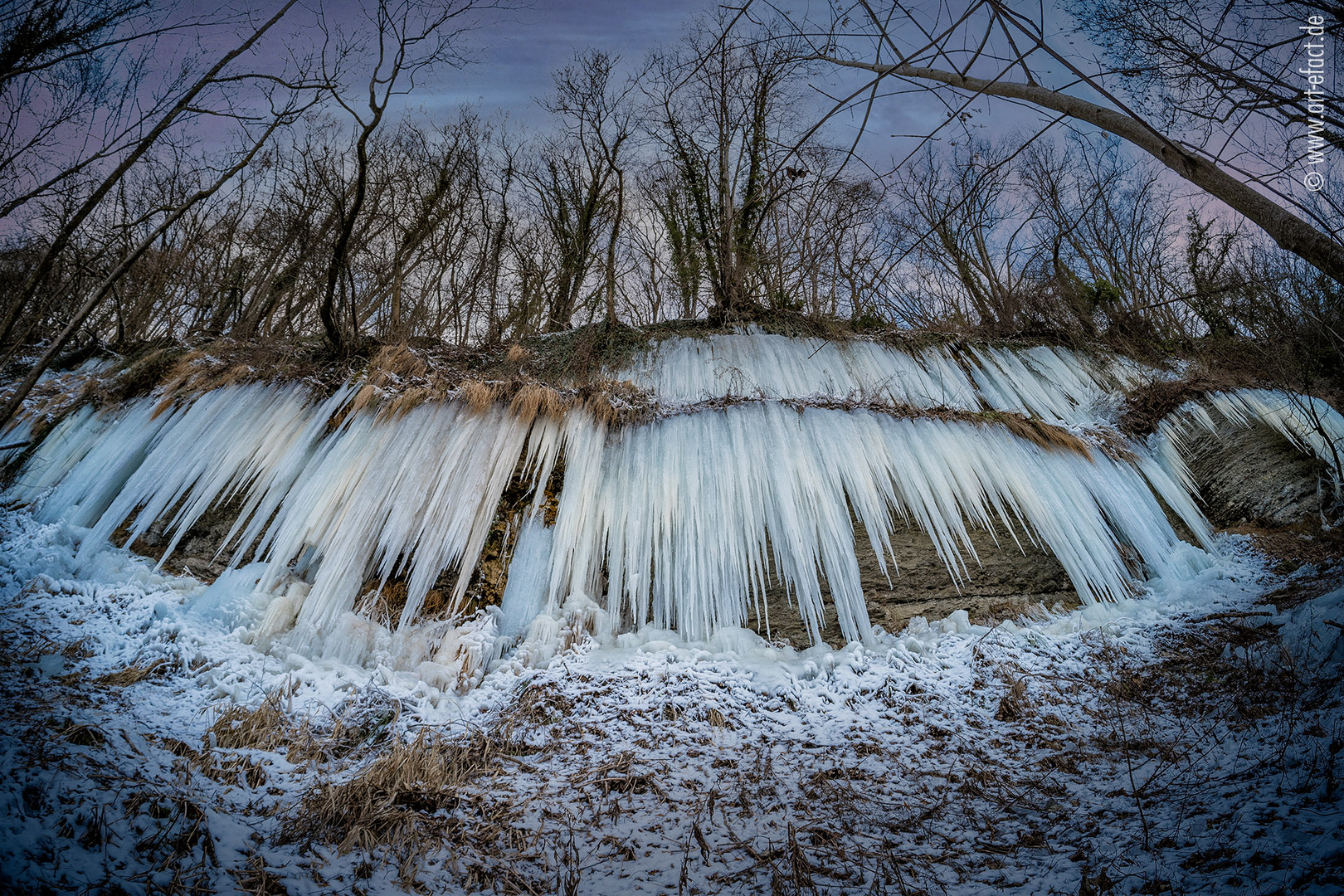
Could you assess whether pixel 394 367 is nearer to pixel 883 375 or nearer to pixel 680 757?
pixel 680 757

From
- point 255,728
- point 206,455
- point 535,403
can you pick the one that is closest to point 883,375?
point 535,403

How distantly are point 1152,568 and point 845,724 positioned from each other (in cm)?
419

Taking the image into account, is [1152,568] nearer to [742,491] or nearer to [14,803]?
[742,491]

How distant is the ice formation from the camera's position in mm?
4816

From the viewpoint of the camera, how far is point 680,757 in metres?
3.39

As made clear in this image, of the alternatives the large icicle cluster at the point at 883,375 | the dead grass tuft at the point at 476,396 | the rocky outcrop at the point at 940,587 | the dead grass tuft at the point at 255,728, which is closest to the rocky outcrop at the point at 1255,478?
the large icicle cluster at the point at 883,375

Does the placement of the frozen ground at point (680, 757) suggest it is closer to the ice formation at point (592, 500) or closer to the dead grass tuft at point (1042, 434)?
the ice formation at point (592, 500)

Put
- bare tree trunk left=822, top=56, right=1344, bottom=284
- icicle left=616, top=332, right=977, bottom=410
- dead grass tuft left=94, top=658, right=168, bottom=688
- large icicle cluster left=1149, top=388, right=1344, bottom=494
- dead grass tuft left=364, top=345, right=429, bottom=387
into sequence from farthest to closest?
icicle left=616, top=332, right=977, bottom=410 < large icicle cluster left=1149, top=388, right=1344, bottom=494 < dead grass tuft left=364, top=345, right=429, bottom=387 < dead grass tuft left=94, top=658, right=168, bottom=688 < bare tree trunk left=822, top=56, right=1344, bottom=284

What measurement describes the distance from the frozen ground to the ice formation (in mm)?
461

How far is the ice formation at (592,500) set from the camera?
4.82 m

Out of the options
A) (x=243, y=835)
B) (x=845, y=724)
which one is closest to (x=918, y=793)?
(x=845, y=724)

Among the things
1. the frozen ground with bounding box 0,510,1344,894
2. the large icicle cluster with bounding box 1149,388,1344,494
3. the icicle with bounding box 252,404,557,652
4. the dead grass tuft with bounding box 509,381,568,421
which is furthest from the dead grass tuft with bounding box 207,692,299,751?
the large icicle cluster with bounding box 1149,388,1344,494

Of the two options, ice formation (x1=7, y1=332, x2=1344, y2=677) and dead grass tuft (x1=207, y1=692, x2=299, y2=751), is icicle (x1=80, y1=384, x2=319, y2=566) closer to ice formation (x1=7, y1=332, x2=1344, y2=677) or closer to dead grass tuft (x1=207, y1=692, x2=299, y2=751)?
ice formation (x1=7, y1=332, x2=1344, y2=677)

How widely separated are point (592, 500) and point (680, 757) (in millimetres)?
2582
